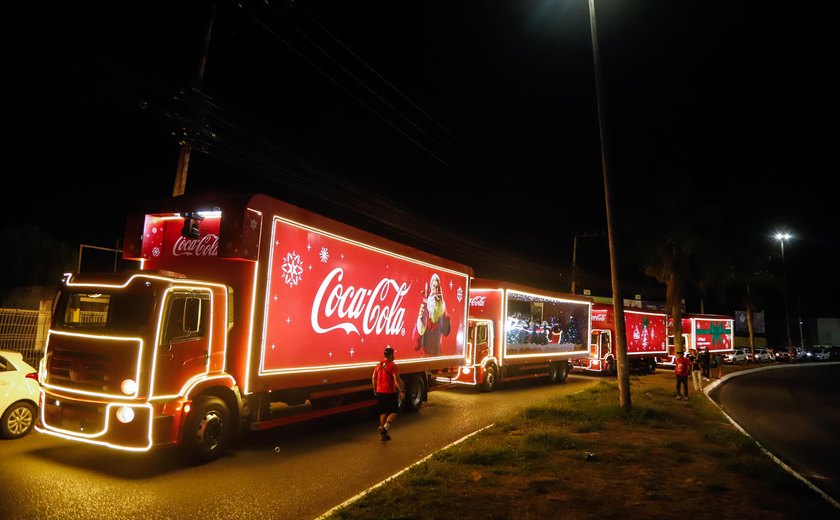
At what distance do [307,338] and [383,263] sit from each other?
284 centimetres

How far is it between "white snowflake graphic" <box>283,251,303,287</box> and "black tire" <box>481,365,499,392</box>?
32.5 feet

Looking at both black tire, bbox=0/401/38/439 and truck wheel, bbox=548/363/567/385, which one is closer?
black tire, bbox=0/401/38/439

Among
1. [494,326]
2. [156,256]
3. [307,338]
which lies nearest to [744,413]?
[494,326]

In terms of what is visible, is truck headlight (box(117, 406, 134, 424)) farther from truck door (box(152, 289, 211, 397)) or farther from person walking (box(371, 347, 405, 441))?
person walking (box(371, 347, 405, 441))

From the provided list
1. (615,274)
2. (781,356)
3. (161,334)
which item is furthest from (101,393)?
(781,356)

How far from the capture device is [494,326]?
1769 cm

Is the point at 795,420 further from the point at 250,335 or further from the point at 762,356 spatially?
the point at 762,356

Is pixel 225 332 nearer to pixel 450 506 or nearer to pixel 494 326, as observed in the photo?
pixel 450 506

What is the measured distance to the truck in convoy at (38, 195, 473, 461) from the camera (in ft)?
22.5

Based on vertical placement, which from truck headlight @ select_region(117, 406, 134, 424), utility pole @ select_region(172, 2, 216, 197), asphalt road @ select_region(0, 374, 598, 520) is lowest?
asphalt road @ select_region(0, 374, 598, 520)

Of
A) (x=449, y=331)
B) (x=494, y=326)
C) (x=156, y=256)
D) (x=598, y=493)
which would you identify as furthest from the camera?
(x=494, y=326)

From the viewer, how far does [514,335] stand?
729 inches

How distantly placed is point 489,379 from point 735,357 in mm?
36510

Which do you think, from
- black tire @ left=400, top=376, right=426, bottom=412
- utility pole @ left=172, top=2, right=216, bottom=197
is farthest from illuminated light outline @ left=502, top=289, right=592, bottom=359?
utility pole @ left=172, top=2, right=216, bottom=197
